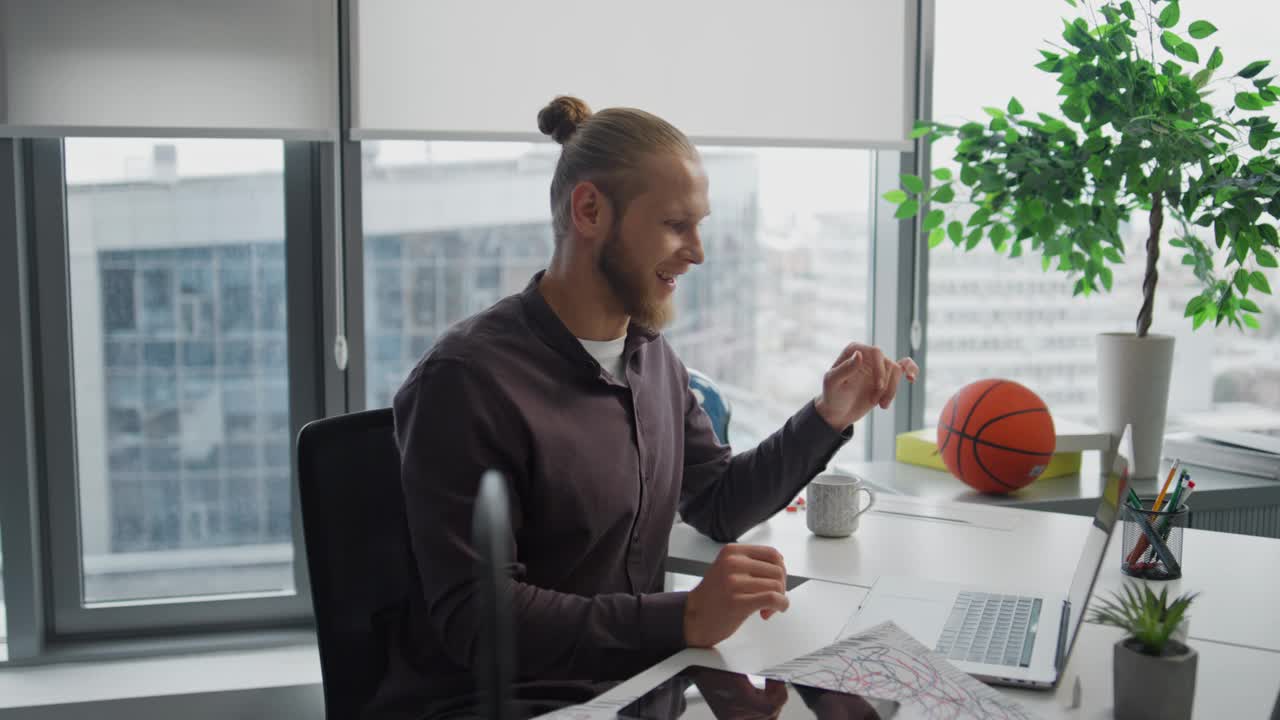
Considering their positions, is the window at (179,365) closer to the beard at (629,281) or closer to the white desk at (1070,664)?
the beard at (629,281)

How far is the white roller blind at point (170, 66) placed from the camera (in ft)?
7.25

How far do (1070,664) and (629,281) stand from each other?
731mm

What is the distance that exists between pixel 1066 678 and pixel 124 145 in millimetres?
2134

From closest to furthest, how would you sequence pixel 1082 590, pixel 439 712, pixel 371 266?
pixel 1082 590, pixel 439 712, pixel 371 266

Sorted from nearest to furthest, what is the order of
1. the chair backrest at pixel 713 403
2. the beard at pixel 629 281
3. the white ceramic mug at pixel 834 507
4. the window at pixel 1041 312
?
the beard at pixel 629 281 → the white ceramic mug at pixel 834 507 → the chair backrest at pixel 713 403 → the window at pixel 1041 312

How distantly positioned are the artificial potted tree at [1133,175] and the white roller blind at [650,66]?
12.0 inches

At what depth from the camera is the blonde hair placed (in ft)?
4.92

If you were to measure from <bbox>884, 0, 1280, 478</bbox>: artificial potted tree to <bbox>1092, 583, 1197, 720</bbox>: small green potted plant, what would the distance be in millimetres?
1371

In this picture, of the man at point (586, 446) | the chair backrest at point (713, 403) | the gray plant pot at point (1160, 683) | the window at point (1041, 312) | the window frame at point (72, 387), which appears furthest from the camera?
the window at point (1041, 312)

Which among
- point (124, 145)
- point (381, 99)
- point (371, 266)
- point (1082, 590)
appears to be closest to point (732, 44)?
point (381, 99)

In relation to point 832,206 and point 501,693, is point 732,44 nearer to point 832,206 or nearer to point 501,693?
point 832,206

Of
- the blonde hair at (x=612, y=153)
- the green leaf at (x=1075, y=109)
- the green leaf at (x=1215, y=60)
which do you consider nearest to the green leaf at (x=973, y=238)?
the green leaf at (x=1075, y=109)

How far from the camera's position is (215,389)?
8.10 ft

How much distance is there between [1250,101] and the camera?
7.33 ft
